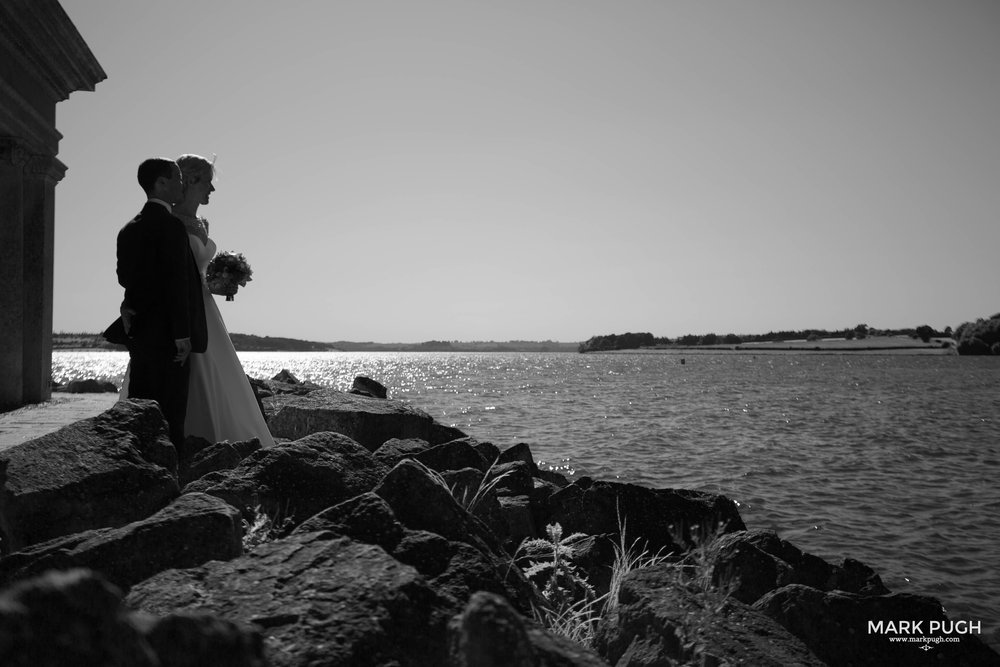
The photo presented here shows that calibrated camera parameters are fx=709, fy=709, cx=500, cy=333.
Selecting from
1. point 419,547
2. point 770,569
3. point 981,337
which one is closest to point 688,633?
point 419,547

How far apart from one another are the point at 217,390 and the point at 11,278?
6.98 metres

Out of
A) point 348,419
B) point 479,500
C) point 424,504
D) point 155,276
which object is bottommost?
point 479,500

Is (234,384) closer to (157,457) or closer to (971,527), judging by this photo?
(157,457)

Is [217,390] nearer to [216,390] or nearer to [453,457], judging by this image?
[216,390]

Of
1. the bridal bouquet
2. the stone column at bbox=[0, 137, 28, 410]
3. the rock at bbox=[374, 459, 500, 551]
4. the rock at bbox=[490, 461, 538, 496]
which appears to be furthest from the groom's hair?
the stone column at bbox=[0, 137, 28, 410]

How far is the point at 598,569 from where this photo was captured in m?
5.50

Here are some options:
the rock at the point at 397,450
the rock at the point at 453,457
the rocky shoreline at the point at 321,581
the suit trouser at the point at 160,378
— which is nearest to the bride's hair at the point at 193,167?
the suit trouser at the point at 160,378

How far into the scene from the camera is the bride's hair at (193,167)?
558 cm

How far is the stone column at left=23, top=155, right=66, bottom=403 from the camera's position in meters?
10.9

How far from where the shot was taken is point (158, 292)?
496 cm

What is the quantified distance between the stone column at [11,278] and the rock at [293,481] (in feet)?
28.2

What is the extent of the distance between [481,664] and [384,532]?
1.11 meters

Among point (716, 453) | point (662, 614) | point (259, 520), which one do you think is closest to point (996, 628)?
point (662, 614)

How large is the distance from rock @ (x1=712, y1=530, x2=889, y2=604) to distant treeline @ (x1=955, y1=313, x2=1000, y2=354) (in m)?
140
